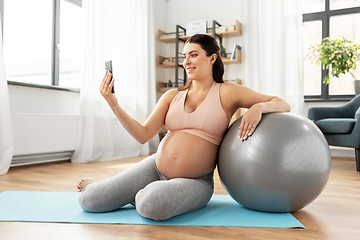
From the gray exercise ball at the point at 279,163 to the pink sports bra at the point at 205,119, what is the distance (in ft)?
0.39

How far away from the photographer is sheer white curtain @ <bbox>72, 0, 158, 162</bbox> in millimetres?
3488

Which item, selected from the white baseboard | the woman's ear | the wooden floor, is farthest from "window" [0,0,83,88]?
the white baseboard

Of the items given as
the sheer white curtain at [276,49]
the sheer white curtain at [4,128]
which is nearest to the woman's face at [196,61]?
the sheer white curtain at [4,128]

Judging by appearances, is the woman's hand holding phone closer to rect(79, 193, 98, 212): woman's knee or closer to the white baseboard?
rect(79, 193, 98, 212): woman's knee

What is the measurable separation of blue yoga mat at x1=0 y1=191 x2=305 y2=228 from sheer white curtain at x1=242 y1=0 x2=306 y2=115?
294 cm

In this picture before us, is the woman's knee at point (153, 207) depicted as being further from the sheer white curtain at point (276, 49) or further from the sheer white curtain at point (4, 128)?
the sheer white curtain at point (276, 49)

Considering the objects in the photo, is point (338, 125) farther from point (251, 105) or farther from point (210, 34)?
point (210, 34)

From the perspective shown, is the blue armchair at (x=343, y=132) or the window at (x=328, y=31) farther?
the window at (x=328, y=31)

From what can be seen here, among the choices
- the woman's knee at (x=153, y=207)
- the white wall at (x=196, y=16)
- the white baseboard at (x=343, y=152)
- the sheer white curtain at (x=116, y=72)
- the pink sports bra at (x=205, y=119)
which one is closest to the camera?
the woman's knee at (x=153, y=207)

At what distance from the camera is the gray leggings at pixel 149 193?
51.8 inches

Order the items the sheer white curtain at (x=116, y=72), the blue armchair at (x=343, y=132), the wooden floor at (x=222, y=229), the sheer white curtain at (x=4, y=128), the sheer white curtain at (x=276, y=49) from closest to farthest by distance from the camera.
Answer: the wooden floor at (x=222, y=229)
the sheer white curtain at (x=4, y=128)
the blue armchair at (x=343, y=132)
the sheer white curtain at (x=116, y=72)
the sheer white curtain at (x=276, y=49)

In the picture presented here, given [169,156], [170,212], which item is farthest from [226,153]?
[170,212]

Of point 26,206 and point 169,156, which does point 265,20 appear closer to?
point 169,156

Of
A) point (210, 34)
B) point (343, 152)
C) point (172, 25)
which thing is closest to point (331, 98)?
point (343, 152)
